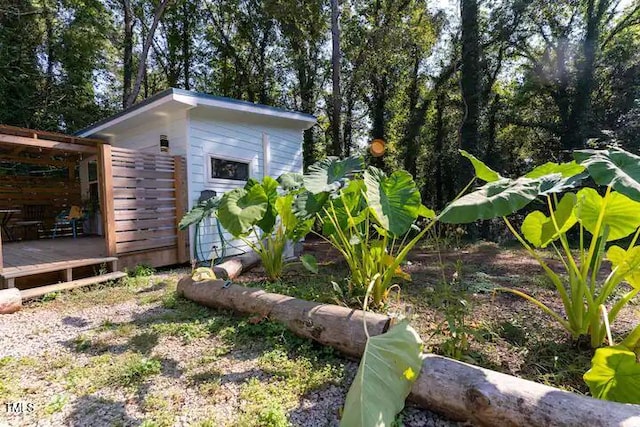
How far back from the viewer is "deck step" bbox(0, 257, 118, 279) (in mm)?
3463

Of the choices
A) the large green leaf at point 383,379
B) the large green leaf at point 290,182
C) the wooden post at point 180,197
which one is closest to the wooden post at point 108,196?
the wooden post at point 180,197

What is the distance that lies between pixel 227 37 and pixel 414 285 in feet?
48.6

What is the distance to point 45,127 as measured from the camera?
1091 centimetres

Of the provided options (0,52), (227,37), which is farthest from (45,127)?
(227,37)

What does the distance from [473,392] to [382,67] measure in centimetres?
1045

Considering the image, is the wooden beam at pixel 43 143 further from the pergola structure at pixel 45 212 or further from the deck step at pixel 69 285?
the deck step at pixel 69 285

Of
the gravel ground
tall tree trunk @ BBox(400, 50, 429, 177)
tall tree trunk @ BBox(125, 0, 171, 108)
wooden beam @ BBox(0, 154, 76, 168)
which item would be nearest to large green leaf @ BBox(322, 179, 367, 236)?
the gravel ground

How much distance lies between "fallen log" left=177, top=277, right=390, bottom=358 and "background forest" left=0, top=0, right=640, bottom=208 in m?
6.93

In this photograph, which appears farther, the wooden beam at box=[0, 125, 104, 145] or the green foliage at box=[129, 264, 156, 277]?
the wooden beam at box=[0, 125, 104, 145]

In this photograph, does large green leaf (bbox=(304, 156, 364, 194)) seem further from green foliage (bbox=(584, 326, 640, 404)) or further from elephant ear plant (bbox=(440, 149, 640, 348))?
green foliage (bbox=(584, 326, 640, 404))

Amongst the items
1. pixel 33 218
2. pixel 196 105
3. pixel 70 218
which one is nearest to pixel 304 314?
pixel 196 105

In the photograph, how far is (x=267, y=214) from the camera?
12.0ft

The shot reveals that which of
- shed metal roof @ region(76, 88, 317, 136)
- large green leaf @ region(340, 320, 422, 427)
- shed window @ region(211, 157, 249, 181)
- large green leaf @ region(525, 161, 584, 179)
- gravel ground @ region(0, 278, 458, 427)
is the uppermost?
shed metal roof @ region(76, 88, 317, 136)

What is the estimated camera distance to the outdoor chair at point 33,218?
7535mm
